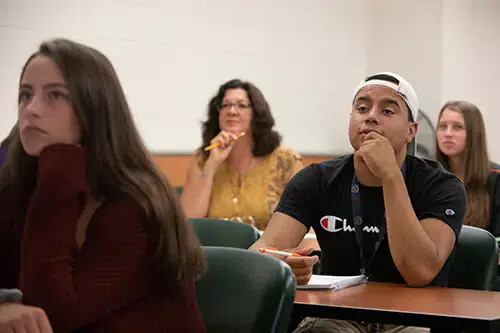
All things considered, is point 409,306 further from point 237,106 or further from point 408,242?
point 237,106

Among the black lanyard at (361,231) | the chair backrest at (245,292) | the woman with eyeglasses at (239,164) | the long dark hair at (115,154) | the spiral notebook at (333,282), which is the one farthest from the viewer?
the woman with eyeglasses at (239,164)

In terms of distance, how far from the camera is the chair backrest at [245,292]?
76.6 inches

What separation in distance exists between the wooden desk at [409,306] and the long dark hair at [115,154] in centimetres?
67

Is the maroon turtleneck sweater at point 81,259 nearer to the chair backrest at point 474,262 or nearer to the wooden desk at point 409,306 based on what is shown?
the wooden desk at point 409,306

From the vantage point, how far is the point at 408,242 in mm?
2590

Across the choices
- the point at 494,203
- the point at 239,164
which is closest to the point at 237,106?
the point at 239,164

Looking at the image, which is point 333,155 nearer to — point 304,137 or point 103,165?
point 304,137

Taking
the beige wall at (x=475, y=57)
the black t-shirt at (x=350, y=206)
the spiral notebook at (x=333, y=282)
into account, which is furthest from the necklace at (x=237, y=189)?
the beige wall at (x=475, y=57)

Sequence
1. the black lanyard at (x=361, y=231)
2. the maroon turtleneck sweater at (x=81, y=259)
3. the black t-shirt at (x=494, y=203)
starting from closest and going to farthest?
the maroon turtleneck sweater at (x=81, y=259) < the black lanyard at (x=361, y=231) < the black t-shirt at (x=494, y=203)

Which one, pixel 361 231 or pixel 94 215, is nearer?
pixel 94 215

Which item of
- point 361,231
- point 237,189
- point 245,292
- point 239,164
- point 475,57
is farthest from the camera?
point 475,57

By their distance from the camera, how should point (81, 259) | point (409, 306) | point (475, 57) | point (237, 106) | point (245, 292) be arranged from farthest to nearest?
1. point (475, 57)
2. point (237, 106)
3. point (409, 306)
4. point (245, 292)
5. point (81, 259)

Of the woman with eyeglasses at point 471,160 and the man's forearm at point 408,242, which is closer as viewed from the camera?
the man's forearm at point 408,242

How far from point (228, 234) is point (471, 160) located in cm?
247
